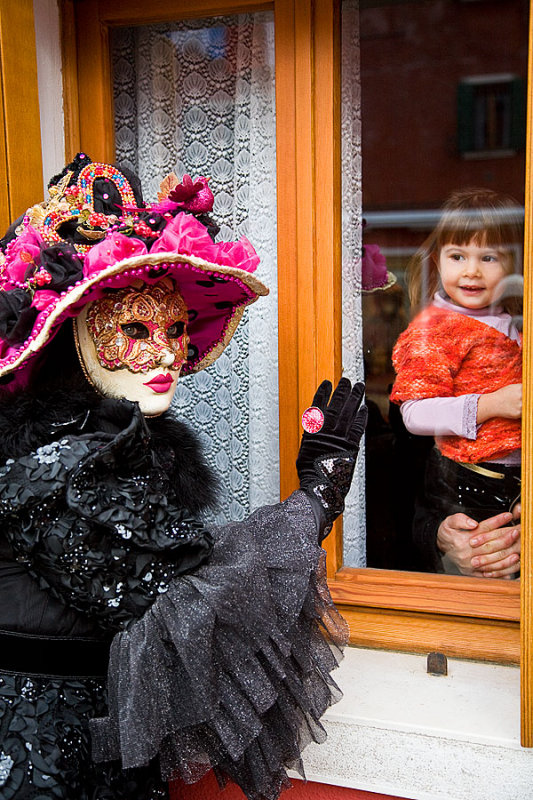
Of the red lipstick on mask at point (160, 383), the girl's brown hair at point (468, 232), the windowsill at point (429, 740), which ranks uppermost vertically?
the girl's brown hair at point (468, 232)

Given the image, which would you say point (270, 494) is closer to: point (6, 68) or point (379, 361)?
point (379, 361)

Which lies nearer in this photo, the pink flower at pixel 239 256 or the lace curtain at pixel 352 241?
the pink flower at pixel 239 256

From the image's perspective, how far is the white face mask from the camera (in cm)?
147

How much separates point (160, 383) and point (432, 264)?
100cm

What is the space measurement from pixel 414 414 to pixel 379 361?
0.61 ft

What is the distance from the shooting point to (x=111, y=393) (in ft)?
4.92

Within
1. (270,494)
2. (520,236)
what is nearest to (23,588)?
(270,494)

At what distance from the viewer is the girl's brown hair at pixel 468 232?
205 cm

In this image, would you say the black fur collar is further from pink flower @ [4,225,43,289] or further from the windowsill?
the windowsill

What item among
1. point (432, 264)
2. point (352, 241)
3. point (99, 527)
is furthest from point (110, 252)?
point (432, 264)

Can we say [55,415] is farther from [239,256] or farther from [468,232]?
[468,232]

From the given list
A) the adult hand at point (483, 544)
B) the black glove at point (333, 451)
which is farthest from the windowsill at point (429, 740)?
the black glove at point (333, 451)

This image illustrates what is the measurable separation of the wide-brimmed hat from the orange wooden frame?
482 mm

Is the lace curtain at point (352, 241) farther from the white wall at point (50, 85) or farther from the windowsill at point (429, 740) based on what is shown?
the white wall at point (50, 85)
